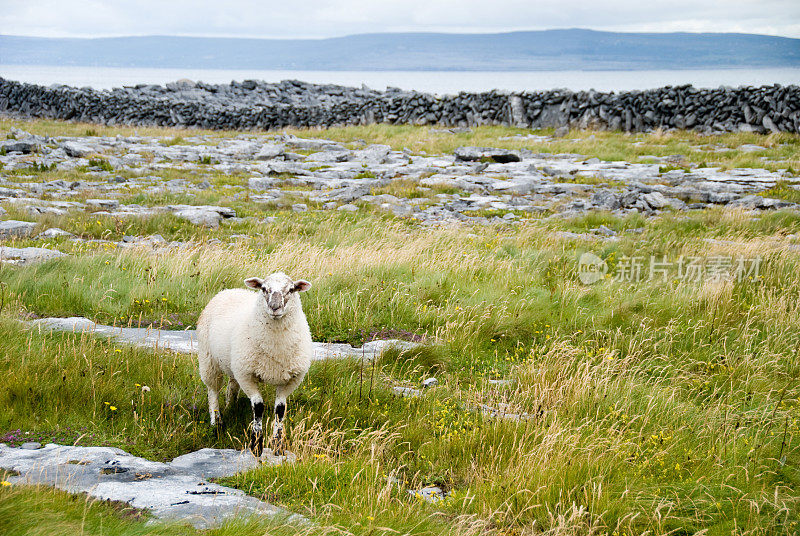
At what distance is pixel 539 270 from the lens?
11.8 m

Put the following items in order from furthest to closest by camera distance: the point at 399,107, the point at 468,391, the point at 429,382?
the point at 399,107 < the point at 429,382 < the point at 468,391

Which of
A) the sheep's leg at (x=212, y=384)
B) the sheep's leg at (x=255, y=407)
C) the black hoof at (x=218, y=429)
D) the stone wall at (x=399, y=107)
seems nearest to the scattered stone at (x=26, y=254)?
the sheep's leg at (x=212, y=384)

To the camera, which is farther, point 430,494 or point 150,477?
point 430,494

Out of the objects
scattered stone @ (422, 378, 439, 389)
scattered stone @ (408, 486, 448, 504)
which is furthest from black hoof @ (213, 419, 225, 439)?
scattered stone @ (422, 378, 439, 389)

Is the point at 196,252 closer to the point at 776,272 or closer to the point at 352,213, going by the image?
the point at 352,213

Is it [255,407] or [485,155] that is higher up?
[485,155]

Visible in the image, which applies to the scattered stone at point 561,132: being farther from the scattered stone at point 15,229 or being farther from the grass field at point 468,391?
the scattered stone at point 15,229

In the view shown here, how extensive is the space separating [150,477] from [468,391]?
3.47 metres

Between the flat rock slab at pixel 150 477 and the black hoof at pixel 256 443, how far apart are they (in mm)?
90

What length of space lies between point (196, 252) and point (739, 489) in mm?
9376

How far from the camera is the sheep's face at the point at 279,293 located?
18.7 ft

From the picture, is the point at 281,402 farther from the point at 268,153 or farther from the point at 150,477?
the point at 268,153

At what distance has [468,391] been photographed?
709 cm

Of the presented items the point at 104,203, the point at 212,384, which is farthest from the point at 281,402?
the point at 104,203
